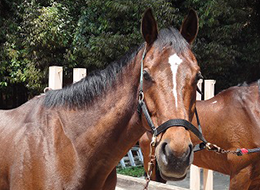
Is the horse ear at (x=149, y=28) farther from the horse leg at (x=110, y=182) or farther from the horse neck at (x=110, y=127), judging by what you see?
the horse leg at (x=110, y=182)

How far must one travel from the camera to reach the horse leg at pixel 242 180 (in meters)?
3.47

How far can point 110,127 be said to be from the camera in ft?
6.53

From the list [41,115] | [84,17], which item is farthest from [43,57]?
[41,115]

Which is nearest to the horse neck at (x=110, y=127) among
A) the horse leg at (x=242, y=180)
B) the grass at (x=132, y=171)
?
the horse leg at (x=242, y=180)

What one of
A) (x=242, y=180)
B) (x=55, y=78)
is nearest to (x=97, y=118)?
(x=55, y=78)

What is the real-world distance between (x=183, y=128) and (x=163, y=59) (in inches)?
16.6

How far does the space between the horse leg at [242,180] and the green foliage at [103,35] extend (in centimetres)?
473

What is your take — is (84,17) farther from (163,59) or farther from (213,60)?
(163,59)

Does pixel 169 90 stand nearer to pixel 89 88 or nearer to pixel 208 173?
pixel 89 88

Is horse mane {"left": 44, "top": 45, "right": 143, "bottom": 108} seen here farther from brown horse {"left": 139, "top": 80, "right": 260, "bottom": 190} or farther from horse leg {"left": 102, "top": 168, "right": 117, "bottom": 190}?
brown horse {"left": 139, "top": 80, "right": 260, "bottom": 190}

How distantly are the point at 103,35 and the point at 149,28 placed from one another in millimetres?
6478

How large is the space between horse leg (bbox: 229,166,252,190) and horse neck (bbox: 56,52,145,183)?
2.02 meters

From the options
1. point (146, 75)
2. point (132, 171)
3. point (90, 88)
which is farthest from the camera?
point (132, 171)

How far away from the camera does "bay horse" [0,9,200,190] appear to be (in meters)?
1.74
